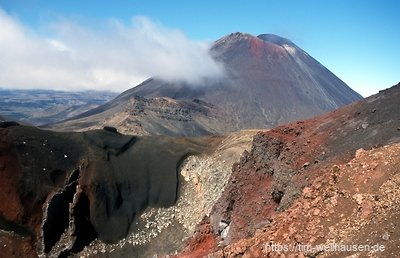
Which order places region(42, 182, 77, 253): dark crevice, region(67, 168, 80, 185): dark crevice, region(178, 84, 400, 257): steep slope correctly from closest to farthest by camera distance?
1. region(178, 84, 400, 257): steep slope
2. region(42, 182, 77, 253): dark crevice
3. region(67, 168, 80, 185): dark crevice

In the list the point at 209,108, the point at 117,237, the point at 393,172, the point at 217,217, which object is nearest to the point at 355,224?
the point at 393,172

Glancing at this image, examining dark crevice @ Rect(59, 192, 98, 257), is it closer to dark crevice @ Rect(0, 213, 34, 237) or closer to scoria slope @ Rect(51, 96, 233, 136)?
dark crevice @ Rect(0, 213, 34, 237)

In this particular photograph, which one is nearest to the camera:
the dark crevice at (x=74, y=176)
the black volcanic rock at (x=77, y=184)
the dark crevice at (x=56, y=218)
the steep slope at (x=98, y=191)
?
the dark crevice at (x=56, y=218)

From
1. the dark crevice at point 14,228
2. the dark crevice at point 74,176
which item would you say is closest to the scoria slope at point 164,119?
the dark crevice at point 74,176

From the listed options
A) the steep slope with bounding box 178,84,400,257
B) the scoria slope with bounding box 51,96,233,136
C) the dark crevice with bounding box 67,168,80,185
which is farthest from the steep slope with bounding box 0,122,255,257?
the scoria slope with bounding box 51,96,233,136

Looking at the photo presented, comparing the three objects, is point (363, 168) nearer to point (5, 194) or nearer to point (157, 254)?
point (157, 254)

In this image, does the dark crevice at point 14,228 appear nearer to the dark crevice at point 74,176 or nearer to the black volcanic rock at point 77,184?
the black volcanic rock at point 77,184

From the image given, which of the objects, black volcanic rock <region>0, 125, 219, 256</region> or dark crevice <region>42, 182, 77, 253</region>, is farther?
black volcanic rock <region>0, 125, 219, 256</region>

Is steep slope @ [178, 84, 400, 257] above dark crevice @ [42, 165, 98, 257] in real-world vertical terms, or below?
above
